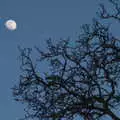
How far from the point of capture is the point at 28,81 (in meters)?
25.9

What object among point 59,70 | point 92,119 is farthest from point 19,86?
point 92,119

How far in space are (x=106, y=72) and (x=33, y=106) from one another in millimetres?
3794

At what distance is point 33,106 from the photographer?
84.2 feet

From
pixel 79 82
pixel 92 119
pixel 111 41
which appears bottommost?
pixel 92 119

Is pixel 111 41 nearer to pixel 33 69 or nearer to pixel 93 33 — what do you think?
pixel 93 33

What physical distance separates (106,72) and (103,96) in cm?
118

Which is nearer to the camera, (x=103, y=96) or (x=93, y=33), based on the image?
(x=103, y=96)

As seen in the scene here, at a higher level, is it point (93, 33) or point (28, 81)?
point (93, 33)

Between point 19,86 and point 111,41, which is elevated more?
point 111,41

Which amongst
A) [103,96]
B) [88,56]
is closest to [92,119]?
[103,96]

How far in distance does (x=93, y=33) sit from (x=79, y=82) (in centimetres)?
262

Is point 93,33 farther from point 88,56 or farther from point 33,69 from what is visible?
point 33,69

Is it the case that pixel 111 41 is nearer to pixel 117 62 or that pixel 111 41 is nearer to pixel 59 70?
pixel 117 62

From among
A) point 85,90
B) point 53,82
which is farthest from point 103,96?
point 53,82
